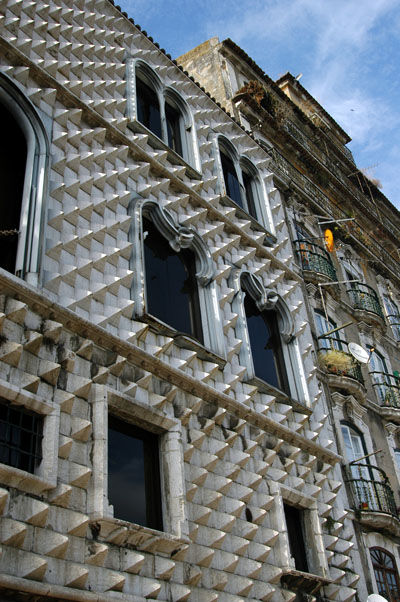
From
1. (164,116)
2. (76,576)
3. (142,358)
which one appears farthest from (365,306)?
(76,576)

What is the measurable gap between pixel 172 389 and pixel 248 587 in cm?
264

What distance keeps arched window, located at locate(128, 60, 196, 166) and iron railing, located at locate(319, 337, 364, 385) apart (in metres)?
5.05

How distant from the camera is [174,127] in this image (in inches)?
559

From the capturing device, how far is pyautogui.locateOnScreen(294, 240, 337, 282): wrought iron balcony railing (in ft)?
55.5

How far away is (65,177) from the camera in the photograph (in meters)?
9.57

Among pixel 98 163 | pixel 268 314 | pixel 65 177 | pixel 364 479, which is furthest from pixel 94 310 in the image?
pixel 364 479

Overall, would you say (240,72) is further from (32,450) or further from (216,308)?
(32,450)

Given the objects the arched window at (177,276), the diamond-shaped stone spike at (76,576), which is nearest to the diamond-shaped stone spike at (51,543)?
the diamond-shaped stone spike at (76,576)

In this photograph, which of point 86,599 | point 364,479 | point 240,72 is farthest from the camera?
point 240,72

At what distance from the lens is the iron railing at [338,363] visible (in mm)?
14945

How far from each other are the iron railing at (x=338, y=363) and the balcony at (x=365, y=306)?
300 cm

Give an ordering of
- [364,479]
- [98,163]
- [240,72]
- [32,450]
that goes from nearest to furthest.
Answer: [32,450] < [98,163] < [364,479] < [240,72]

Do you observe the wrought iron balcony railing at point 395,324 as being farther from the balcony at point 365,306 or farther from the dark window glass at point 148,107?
the dark window glass at point 148,107

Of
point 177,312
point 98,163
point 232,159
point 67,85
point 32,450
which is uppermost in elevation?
point 232,159
